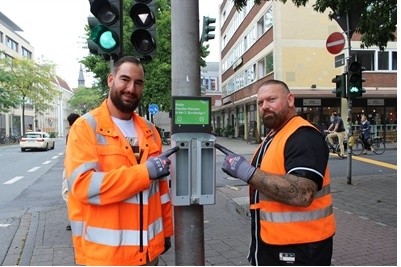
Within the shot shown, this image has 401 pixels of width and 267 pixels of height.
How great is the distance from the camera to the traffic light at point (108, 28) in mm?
5387

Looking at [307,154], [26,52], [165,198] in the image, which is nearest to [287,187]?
[307,154]

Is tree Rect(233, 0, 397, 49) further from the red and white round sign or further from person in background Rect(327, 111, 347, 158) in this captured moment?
person in background Rect(327, 111, 347, 158)

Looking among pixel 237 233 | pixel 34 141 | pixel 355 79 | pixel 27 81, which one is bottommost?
pixel 237 233

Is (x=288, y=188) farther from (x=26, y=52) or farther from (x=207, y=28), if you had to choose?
(x=26, y=52)

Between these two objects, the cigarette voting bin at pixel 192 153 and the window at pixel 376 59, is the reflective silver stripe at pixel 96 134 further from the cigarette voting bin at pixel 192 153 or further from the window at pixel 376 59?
the window at pixel 376 59

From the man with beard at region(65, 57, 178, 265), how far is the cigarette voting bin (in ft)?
0.40

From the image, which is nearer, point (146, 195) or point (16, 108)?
point (146, 195)

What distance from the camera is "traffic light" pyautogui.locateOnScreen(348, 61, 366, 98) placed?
1016 centimetres

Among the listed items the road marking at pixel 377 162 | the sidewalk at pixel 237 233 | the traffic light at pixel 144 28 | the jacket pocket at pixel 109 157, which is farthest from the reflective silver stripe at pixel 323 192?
the road marking at pixel 377 162

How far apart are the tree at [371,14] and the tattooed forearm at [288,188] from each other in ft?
25.3

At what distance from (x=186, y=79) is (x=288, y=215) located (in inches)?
45.6

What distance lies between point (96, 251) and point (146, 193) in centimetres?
43

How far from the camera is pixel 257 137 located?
26.9 m

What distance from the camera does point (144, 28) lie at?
530 centimetres
